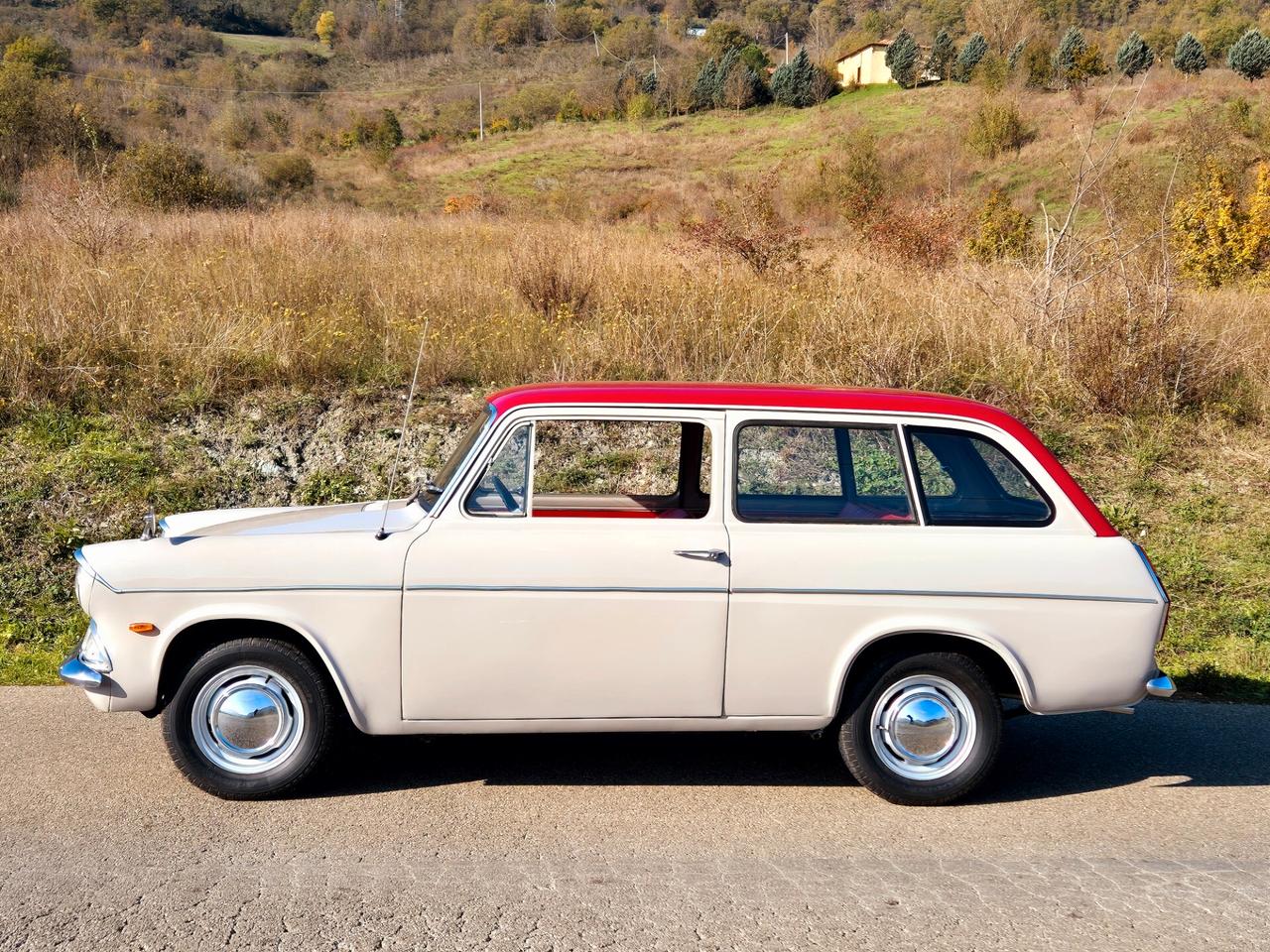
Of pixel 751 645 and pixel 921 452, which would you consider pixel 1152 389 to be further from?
pixel 751 645

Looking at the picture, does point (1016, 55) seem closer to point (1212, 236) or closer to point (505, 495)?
point (1212, 236)

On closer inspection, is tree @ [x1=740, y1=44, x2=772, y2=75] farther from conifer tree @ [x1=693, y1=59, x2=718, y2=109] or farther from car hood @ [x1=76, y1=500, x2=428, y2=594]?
car hood @ [x1=76, y1=500, x2=428, y2=594]

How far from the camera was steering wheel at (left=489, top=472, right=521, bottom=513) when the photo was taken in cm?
475

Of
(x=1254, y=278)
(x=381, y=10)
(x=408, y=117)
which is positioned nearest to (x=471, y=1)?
(x=381, y=10)

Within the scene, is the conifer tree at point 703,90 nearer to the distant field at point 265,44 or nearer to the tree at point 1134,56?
the tree at point 1134,56

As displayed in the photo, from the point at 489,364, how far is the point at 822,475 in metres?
5.64

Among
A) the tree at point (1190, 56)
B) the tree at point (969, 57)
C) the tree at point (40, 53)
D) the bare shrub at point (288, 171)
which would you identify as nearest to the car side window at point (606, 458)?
the bare shrub at point (288, 171)

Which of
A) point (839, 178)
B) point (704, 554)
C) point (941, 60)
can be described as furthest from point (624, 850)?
point (941, 60)

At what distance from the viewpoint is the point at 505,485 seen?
4.76 meters

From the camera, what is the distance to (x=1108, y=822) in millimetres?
4727

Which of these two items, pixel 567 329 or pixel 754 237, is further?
pixel 754 237

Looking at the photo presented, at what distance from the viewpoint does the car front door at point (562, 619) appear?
4.58 m

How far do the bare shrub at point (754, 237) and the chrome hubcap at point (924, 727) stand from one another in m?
9.39

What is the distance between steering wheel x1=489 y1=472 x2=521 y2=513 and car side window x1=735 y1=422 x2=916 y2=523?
0.92m
